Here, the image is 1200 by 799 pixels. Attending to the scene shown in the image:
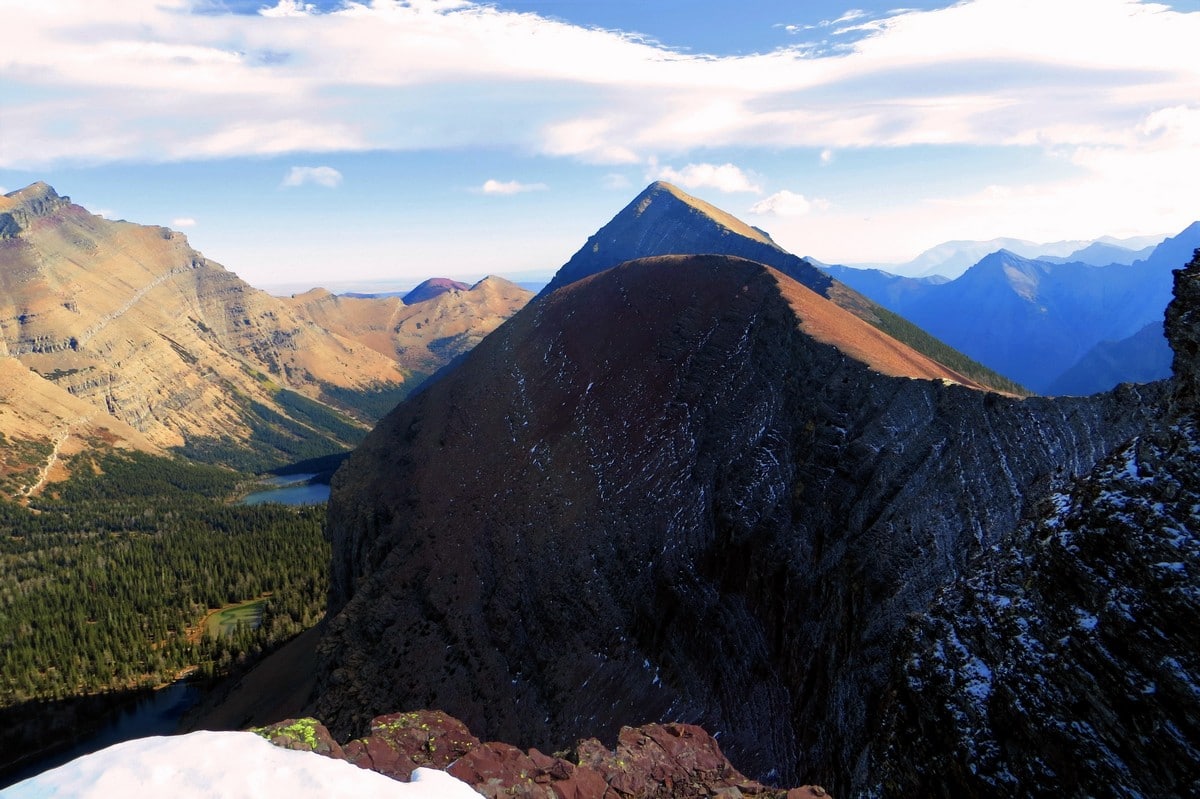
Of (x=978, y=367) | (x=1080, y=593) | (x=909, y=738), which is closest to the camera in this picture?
(x=1080, y=593)

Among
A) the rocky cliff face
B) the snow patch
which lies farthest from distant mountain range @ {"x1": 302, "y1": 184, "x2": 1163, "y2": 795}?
the snow patch

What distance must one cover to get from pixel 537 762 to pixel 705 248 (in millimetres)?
122436

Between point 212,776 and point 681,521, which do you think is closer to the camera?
point 212,776

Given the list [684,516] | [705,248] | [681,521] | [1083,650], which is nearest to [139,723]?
[681,521]

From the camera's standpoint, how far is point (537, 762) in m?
21.3

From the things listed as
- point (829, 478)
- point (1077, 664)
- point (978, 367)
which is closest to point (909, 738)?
point (1077, 664)

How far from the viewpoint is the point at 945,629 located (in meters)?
15.5

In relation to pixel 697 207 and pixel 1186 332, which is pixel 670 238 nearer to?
pixel 697 207

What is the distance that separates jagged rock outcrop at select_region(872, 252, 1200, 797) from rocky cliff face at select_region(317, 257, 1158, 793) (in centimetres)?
501

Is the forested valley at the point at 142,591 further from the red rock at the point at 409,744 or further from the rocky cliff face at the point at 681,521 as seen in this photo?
the red rock at the point at 409,744

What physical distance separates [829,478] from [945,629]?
880 inches

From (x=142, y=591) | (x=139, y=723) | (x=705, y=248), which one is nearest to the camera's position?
(x=139, y=723)

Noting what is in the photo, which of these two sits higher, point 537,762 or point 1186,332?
point 1186,332

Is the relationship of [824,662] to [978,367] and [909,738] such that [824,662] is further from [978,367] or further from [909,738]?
[978,367]
